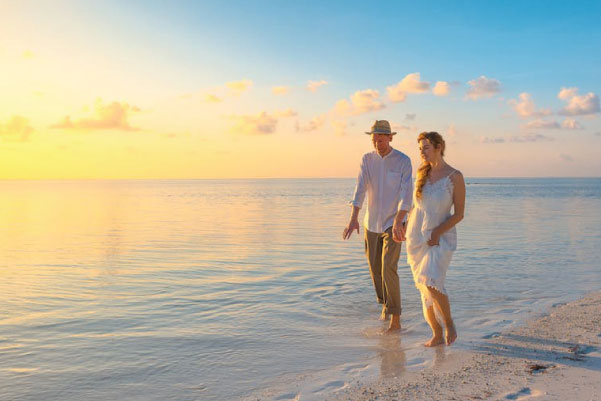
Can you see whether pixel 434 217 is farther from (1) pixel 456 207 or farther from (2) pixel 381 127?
(2) pixel 381 127

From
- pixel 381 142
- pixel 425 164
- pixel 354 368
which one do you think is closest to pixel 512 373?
pixel 354 368

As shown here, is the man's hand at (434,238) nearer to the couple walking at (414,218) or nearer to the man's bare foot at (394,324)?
the couple walking at (414,218)

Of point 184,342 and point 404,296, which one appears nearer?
point 184,342

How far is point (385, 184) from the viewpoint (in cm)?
610

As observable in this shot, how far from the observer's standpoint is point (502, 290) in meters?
8.73

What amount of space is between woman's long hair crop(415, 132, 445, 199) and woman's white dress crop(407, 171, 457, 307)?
0.16 ft

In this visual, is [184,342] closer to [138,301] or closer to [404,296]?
[138,301]

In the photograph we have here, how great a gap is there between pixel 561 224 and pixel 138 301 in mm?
20125

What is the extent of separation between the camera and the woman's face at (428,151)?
522 centimetres

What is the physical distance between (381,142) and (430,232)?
1324 mm

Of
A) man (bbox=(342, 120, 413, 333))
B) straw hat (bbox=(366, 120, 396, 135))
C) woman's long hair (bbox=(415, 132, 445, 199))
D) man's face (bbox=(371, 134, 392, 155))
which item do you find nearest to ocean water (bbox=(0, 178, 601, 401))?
man (bbox=(342, 120, 413, 333))

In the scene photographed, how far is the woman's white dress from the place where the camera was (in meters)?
5.20

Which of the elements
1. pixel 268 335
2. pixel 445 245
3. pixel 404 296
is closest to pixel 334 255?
pixel 404 296

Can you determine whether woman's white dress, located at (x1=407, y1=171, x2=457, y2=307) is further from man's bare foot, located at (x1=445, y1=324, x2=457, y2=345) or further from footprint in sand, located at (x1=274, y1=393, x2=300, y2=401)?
footprint in sand, located at (x1=274, y1=393, x2=300, y2=401)
